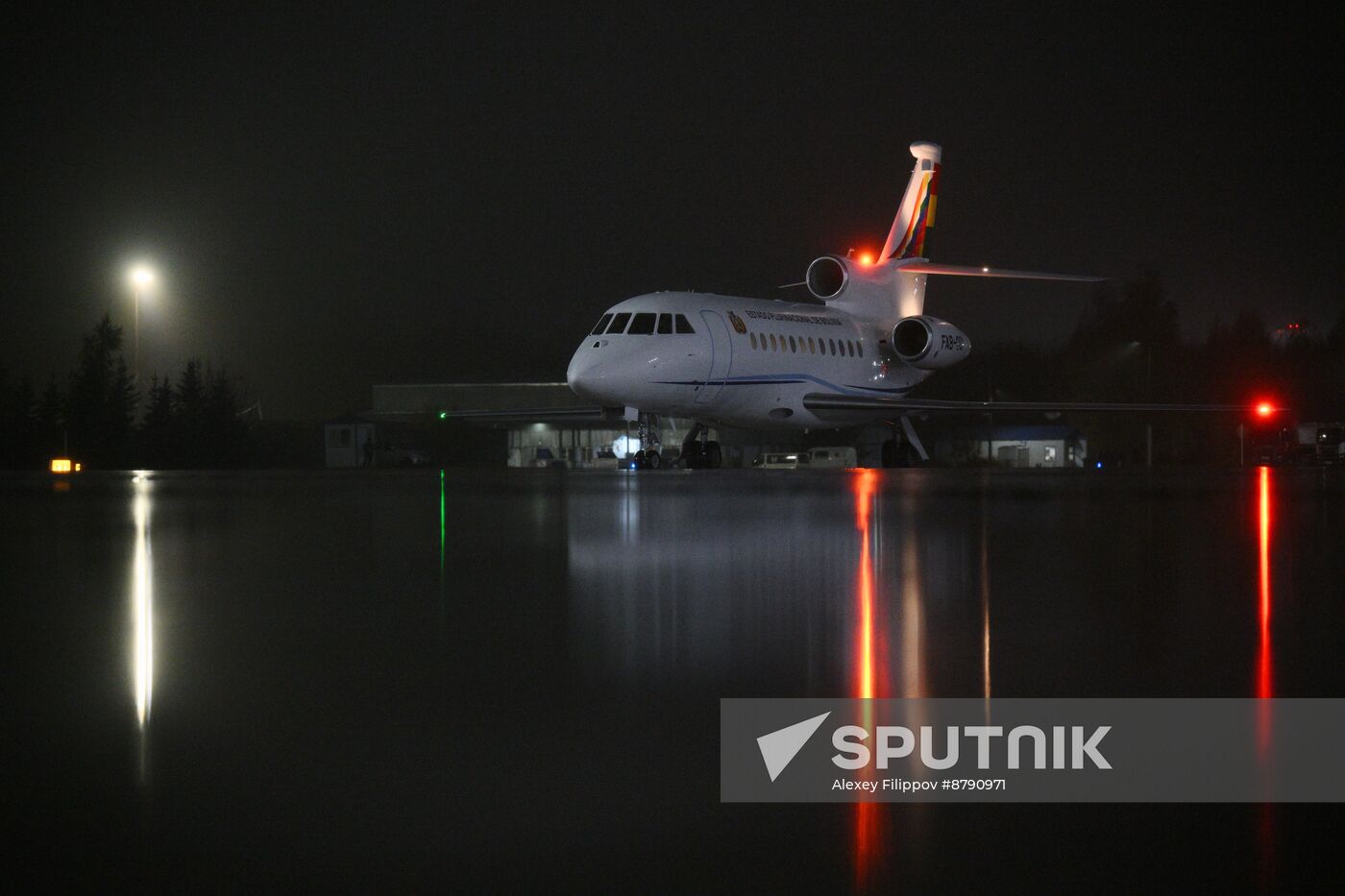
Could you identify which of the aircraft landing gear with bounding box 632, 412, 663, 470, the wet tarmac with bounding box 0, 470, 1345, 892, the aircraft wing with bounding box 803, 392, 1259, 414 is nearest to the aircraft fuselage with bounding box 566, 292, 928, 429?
the aircraft wing with bounding box 803, 392, 1259, 414

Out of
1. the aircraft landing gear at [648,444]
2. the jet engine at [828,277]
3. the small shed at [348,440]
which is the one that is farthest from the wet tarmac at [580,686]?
the small shed at [348,440]

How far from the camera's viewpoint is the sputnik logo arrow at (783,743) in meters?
2.87

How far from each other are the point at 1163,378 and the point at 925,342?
106 ft

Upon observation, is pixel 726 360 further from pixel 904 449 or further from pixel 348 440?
pixel 348 440

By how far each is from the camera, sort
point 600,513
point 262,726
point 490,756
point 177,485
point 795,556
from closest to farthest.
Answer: point 490,756 → point 262,726 → point 795,556 → point 600,513 → point 177,485

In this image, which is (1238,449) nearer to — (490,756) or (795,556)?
(795,556)

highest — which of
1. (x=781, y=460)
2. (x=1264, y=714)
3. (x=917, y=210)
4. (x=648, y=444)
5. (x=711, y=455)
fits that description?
(x=917, y=210)

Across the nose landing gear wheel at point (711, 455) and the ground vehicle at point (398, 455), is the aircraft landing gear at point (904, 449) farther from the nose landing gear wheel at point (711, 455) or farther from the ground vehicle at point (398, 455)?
the ground vehicle at point (398, 455)

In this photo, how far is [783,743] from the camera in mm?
2992

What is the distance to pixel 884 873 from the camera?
7.72 feet

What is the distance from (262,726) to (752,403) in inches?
927

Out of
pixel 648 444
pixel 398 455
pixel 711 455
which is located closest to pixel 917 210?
pixel 711 455

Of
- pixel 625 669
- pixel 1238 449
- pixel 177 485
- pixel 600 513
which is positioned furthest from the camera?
pixel 1238 449

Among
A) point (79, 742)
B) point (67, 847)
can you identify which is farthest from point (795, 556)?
point (67, 847)
